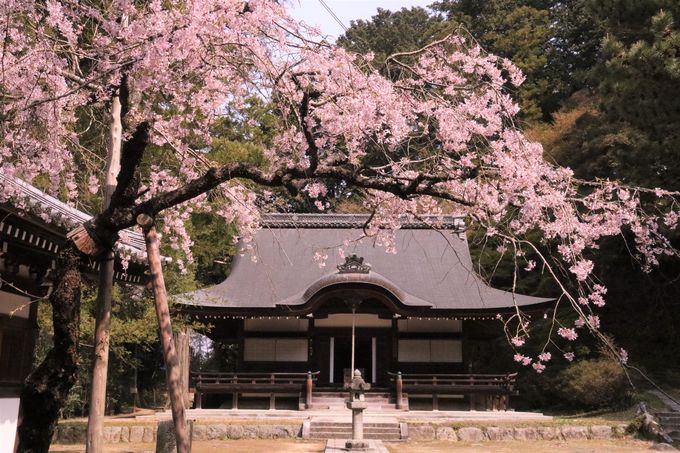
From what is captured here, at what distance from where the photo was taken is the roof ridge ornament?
52.5ft

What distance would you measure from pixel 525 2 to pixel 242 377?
25.1 meters

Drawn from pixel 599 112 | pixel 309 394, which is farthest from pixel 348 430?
pixel 599 112

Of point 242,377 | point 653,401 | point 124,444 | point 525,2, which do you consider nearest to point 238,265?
point 242,377

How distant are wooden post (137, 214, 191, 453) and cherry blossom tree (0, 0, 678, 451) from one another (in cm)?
19

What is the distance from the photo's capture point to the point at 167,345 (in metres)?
4.69

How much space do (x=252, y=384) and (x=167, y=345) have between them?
11.8 metres

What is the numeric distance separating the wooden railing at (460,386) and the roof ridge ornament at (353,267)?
2.72 metres

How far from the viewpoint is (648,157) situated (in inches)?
463

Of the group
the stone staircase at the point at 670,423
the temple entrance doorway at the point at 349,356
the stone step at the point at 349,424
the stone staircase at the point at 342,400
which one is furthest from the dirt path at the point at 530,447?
the temple entrance doorway at the point at 349,356

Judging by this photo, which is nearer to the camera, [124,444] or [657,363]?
[124,444]

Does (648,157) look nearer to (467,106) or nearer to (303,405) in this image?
(467,106)

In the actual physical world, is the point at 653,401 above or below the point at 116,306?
below

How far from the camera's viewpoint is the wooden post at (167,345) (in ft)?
14.8

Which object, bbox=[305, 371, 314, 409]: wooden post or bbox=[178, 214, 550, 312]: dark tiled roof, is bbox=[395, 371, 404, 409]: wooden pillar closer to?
bbox=[178, 214, 550, 312]: dark tiled roof
